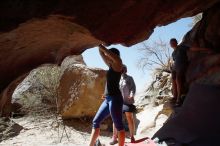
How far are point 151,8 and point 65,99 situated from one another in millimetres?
7375

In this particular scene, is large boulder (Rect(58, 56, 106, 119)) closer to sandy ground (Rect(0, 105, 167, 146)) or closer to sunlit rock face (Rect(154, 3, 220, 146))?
sandy ground (Rect(0, 105, 167, 146))

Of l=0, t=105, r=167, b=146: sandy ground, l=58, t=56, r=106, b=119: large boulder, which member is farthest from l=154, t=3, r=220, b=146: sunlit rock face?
l=58, t=56, r=106, b=119: large boulder

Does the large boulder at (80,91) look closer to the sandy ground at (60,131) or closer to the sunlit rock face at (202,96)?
the sandy ground at (60,131)

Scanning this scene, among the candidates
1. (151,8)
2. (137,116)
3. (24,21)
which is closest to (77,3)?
(24,21)

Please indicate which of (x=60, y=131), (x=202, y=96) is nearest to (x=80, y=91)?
(x=60, y=131)

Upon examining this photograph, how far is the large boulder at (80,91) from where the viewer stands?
459 inches

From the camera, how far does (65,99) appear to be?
11695mm

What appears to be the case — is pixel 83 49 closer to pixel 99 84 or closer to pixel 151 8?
pixel 151 8

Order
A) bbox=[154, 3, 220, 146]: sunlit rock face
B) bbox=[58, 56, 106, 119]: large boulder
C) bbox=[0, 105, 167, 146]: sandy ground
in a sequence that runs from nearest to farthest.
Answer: bbox=[154, 3, 220, 146]: sunlit rock face < bbox=[0, 105, 167, 146]: sandy ground < bbox=[58, 56, 106, 119]: large boulder

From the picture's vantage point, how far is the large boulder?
11648 mm

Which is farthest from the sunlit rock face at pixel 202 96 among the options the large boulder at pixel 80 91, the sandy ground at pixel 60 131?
the large boulder at pixel 80 91

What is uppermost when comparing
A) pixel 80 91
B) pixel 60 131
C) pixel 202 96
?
pixel 80 91

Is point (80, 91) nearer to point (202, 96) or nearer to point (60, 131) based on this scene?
point (60, 131)

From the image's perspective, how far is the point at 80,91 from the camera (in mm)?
11742
